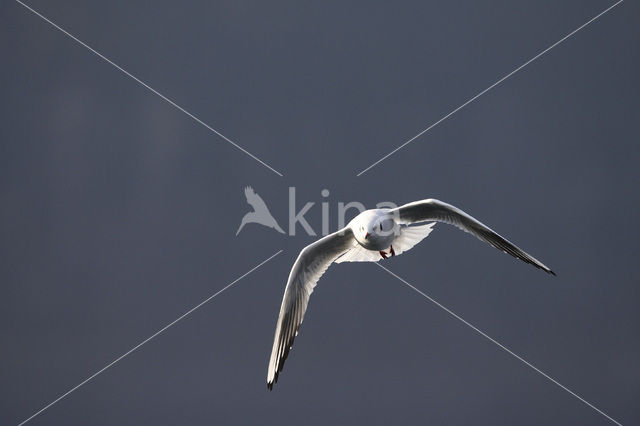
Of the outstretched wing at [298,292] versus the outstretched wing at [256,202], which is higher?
the outstretched wing at [256,202]

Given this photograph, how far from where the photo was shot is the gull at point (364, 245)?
11750 mm

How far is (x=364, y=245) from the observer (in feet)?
38.6

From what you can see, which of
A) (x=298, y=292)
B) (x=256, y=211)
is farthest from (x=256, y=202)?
(x=298, y=292)

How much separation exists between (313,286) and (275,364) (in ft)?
4.09

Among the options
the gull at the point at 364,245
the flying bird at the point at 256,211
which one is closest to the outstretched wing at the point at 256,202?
the flying bird at the point at 256,211

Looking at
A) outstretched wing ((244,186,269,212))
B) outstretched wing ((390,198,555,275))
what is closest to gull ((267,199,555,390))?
outstretched wing ((390,198,555,275))

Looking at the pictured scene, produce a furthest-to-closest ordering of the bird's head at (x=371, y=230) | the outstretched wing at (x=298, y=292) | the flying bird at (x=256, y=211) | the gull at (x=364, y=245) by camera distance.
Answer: the flying bird at (x=256, y=211), the outstretched wing at (x=298, y=292), the gull at (x=364, y=245), the bird's head at (x=371, y=230)

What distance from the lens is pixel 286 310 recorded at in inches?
488

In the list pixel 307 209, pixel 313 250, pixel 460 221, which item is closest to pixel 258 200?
pixel 307 209

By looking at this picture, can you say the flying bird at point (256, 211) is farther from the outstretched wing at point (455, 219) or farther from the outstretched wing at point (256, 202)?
the outstretched wing at point (455, 219)

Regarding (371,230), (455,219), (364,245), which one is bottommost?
(364,245)

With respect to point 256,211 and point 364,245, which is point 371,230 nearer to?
point 364,245

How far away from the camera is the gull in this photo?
11.8 metres

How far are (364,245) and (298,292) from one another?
4.38 ft
